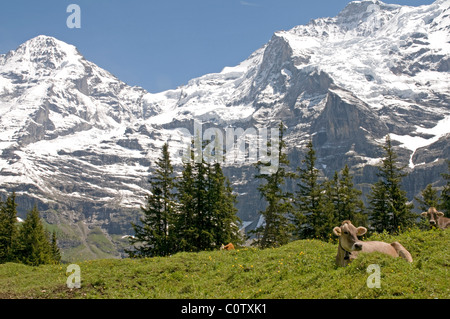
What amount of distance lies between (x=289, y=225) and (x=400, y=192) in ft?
48.0

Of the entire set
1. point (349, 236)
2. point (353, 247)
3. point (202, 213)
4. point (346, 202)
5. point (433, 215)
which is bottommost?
point (353, 247)

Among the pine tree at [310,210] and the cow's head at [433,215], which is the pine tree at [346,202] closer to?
the pine tree at [310,210]

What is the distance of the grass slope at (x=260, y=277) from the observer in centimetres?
1228

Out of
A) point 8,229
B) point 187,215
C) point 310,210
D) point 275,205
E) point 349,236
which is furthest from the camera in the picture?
point 8,229

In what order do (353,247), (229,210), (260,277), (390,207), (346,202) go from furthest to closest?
(346,202), (390,207), (229,210), (260,277), (353,247)

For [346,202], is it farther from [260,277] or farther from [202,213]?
[260,277]

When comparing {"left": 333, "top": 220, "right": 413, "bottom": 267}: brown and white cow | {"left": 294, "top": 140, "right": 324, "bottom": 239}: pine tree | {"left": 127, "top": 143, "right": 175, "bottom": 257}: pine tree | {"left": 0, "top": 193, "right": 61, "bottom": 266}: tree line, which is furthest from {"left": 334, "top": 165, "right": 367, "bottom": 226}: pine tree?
{"left": 0, "top": 193, "right": 61, "bottom": 266}: tree line

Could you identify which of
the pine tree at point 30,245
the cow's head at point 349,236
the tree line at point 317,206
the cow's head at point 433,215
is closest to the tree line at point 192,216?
the tree line at point 317,206

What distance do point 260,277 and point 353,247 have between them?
14.0 feet

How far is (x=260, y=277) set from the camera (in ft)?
55.8

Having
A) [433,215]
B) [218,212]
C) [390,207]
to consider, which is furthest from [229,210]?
[433,215]

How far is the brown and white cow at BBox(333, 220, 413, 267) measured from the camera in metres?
15.4

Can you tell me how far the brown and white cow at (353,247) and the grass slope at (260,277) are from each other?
1.85 feet
